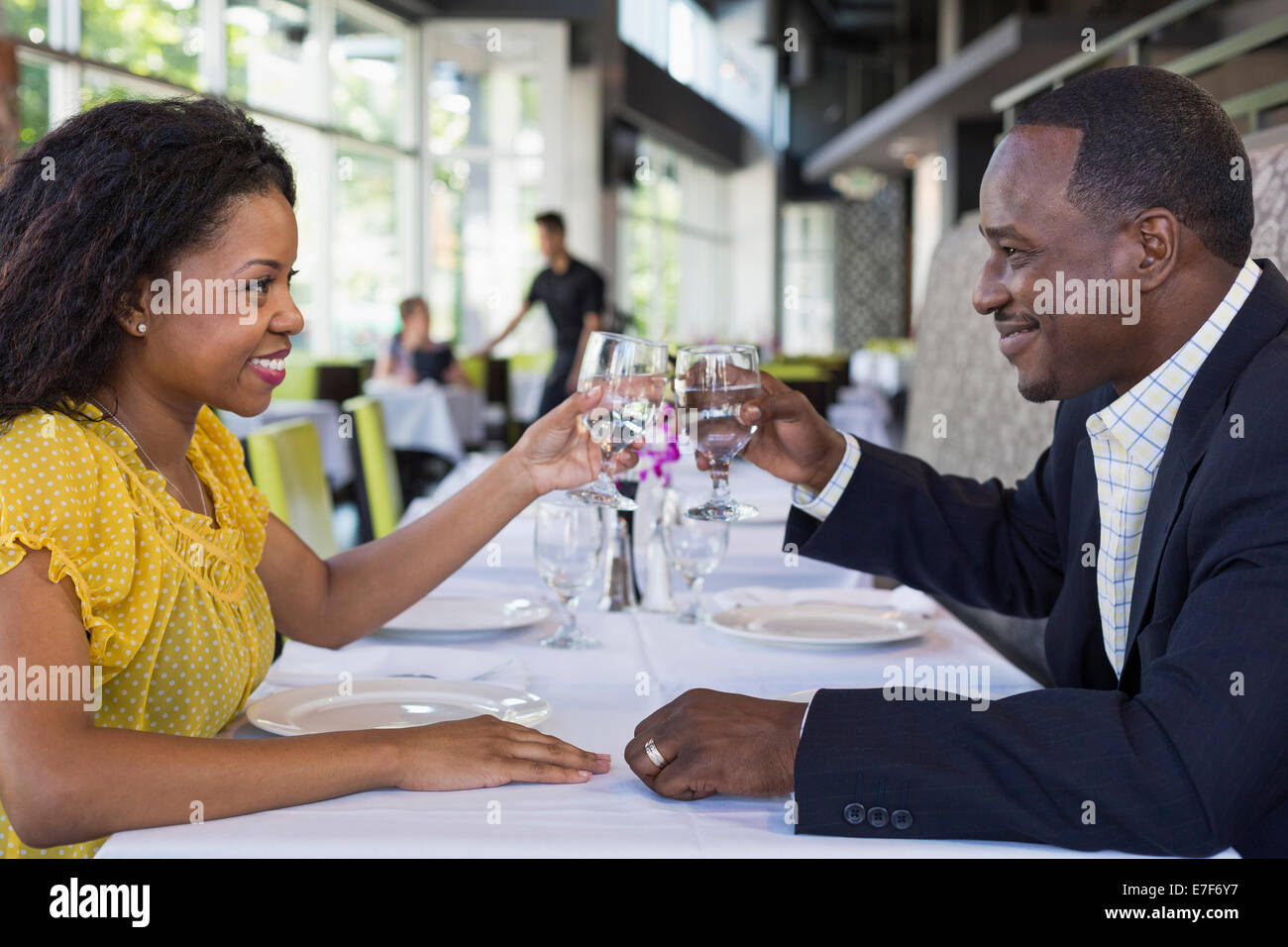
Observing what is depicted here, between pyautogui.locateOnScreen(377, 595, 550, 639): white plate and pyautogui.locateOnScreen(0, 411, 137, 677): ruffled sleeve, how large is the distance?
0.55m

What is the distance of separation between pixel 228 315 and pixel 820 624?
917 mm

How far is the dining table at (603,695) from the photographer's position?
948mm

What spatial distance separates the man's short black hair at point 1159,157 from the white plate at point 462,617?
0.91 meters

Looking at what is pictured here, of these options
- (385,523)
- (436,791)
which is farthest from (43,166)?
(385,523)

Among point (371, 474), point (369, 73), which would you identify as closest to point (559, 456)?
point (371, 474)

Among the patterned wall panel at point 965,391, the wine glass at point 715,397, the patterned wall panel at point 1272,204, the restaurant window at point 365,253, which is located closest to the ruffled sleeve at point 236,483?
the wine glass at point 715,397

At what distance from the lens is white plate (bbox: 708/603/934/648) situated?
1.62 m

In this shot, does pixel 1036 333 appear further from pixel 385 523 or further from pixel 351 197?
pixel 351 197

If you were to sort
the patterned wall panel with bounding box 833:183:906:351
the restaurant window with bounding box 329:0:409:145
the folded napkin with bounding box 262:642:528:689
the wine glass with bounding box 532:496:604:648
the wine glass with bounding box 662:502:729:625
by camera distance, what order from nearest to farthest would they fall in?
1. the folded napkin with bounding box 262:642:528:689
2. the wine glass with bounding box 532:496:604:648
3. the wine glass with bounding box 662:502:729:625
4. the restaurant window with bounding box 329:0:409:145
5. the patterned wall panel with bounding box 833:183:906:351

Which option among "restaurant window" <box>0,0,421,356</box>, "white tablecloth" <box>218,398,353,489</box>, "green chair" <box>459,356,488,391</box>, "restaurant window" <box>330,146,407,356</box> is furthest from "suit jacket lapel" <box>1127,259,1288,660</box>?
"restaurant window" <box>330,146,407,356</box>

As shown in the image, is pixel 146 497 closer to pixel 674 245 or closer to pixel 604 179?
pixel 604 179

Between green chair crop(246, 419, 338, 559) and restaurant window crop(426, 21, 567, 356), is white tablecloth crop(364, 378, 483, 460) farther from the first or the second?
restaurant window crop(426, 21, 567, 356)

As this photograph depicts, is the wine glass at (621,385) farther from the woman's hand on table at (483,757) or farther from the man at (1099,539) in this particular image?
the woman's hand on table at (483,757)
